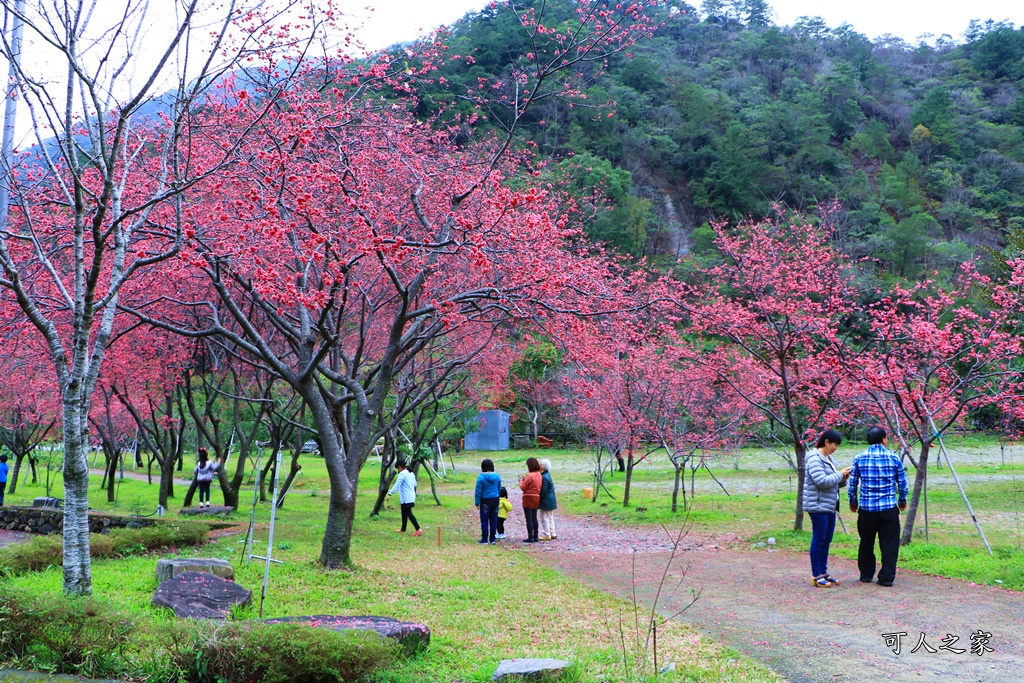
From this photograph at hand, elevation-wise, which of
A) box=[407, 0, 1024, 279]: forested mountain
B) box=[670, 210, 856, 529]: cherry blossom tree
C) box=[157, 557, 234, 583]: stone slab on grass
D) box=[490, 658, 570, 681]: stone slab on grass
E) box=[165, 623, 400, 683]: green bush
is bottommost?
box=[157, 557, 234, 583]: stone slab on grass

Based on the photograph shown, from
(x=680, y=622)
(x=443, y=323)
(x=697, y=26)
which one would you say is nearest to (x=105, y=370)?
(x=443, y=323)

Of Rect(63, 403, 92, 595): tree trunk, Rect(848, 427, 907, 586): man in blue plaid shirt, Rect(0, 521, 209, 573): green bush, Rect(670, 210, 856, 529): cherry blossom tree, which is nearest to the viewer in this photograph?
Rect(63, 403, 92, 595): tree trunk

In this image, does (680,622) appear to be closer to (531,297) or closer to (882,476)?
(882,476)

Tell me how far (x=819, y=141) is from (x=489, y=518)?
57.3 metres

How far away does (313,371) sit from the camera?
837 centimetres

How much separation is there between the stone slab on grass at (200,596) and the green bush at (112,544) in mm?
1829

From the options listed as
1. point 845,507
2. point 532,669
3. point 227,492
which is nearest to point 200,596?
point 532,669

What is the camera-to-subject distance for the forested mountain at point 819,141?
48.3 m

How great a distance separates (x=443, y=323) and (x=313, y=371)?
1.70m

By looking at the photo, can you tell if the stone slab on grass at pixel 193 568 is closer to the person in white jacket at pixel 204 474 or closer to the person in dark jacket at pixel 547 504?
the person in dark jacket at pixel 547 504

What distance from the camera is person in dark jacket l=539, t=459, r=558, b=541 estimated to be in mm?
12648

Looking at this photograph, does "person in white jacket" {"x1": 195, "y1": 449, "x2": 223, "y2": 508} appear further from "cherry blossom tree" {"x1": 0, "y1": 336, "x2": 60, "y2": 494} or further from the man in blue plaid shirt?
the man in blue plaid shirt

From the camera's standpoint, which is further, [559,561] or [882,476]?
[559,561]

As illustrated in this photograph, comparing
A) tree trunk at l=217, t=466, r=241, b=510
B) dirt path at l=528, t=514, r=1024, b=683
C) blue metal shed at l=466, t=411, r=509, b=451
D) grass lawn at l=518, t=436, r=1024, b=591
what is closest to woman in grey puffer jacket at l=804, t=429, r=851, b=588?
dirt path at l=528, t=514, r=1024, b=683
